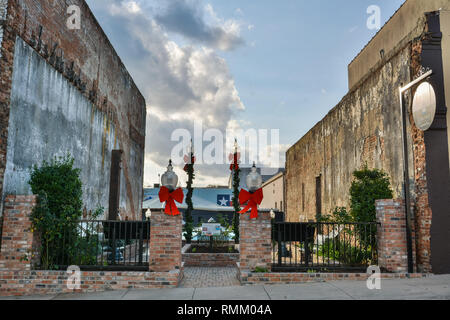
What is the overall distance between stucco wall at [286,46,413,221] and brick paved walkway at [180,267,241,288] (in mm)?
4709

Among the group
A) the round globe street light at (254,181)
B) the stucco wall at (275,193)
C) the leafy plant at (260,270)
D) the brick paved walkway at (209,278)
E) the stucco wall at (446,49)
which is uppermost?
the stucco wall at (446,49)

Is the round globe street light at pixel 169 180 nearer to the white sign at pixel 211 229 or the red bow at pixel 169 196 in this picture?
the red bow at pixel 169 196

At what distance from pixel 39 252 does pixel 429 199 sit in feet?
26.7

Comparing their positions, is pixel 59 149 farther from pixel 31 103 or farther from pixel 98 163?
pixel 98 163

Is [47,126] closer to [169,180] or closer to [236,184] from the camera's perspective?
Answer: [169,180]

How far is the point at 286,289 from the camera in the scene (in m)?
7.06

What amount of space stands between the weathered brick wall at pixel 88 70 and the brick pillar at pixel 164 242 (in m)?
3.23

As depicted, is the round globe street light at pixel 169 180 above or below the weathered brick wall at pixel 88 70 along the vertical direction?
below

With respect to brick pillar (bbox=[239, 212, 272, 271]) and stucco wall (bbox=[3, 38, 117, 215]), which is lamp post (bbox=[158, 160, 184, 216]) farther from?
stucco wall (bbox=[3, 38, 117, 215])

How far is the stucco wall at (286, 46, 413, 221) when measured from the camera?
9773 mm

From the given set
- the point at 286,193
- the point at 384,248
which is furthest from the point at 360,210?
the point at 286,193

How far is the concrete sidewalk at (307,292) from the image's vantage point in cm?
638

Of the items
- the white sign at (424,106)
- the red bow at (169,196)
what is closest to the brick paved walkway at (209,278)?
the red bow at (169,196)

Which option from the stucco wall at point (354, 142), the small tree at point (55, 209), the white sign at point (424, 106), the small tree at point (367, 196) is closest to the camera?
the small tree at point (55, 209)
